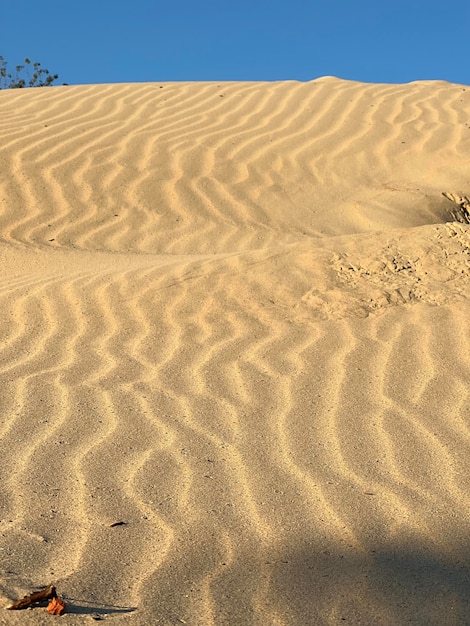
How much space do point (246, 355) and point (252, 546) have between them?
6.57 feet

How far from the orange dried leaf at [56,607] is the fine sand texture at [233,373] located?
3 centimetres

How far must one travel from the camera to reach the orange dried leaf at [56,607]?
2133 mm

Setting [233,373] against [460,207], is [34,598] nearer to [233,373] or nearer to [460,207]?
[233,373]

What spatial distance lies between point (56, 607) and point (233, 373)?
2.23 meters

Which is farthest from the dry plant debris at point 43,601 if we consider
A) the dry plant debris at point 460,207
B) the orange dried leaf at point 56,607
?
the dry plant debris at point 460,207

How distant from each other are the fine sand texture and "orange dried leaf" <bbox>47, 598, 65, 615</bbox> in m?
0.03

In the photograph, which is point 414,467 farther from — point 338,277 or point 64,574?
point 338,277

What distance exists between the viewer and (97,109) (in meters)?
10.1

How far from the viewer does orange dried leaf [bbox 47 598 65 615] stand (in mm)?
2133

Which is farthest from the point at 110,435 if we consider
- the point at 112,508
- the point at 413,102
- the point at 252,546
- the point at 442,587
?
the point at 413,102

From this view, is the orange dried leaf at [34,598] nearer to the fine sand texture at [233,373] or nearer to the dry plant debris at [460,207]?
the fine sand texture at [233,373]

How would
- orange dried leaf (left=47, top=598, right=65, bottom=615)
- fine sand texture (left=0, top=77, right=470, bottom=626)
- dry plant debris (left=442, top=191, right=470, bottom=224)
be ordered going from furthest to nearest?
1. dry plant debris (left=442, top=191, right=470, bottom=224)
2. fine sand texture (left=0, top=77, right=470, bottom=626)
3. orange dried leaf (left=47, top=598, right=65, bottom=615)

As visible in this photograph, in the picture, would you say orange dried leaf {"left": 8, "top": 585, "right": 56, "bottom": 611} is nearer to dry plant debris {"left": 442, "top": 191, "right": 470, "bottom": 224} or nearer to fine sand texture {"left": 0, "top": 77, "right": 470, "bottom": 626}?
fine sand texture {"left": 0, "top": 77, "right": 470, "bottom": 626}

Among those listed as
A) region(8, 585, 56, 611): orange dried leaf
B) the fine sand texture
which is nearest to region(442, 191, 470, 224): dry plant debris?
the fine sand texture
